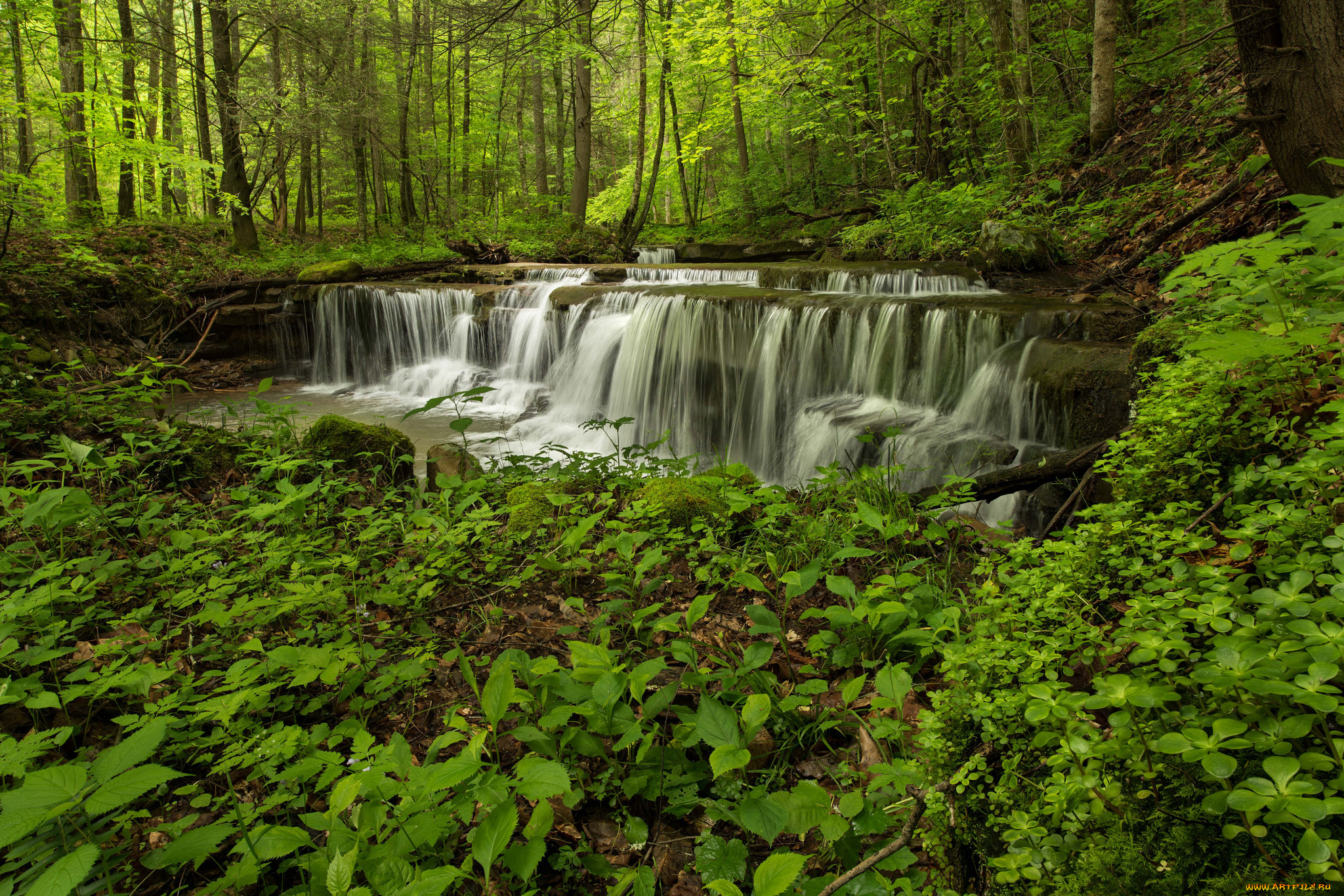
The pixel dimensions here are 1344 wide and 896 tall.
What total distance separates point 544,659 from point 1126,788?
1.50m

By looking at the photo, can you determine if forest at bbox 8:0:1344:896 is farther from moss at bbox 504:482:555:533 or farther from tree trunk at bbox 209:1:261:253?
tree trunk at bbox 209:1:261:253

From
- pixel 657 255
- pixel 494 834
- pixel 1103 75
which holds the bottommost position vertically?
pixel 494 834

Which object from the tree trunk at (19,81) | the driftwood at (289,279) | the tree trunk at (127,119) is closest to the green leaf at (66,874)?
the tree trunk at (19,81)

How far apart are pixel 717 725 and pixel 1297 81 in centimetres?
495

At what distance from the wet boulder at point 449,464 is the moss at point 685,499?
1610 millimetres

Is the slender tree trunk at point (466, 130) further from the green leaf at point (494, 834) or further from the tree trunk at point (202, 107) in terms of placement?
the green leaf at point (494, 834)

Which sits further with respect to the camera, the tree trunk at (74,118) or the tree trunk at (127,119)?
the tree trunk at (127,119)

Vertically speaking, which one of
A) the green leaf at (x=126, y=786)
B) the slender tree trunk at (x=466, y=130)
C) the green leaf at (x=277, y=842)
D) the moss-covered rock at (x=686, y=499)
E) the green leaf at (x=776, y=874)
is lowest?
the green leaf at (x=277, y=842)

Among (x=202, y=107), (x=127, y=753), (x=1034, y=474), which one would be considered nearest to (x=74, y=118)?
(x=202, y=107)

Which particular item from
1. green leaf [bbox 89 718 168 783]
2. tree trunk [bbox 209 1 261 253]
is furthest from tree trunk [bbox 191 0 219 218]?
green leaf [bbox 89 718 168 783]

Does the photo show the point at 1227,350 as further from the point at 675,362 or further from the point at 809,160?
the point at 809,160

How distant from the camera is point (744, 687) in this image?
2119 millimetres

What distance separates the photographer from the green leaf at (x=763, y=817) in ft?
4.64

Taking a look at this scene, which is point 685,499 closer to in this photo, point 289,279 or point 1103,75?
point 1103,75
